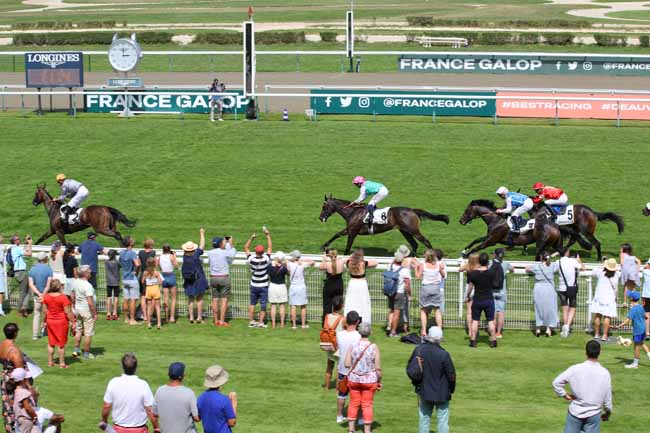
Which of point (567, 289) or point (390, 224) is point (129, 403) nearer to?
point (567, 289)

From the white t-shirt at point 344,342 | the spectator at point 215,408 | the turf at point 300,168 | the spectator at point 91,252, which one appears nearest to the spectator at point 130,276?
the spectator at point 91,252

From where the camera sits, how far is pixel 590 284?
621 inches

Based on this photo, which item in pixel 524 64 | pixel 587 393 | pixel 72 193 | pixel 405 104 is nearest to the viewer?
pixel 587 393

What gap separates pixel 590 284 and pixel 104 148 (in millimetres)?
17519

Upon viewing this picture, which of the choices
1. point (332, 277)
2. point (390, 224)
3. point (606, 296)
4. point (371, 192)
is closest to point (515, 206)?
point (390, 224)

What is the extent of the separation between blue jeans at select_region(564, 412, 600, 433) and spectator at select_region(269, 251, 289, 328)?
22.0 feet

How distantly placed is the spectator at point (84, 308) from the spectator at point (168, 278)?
2.04m

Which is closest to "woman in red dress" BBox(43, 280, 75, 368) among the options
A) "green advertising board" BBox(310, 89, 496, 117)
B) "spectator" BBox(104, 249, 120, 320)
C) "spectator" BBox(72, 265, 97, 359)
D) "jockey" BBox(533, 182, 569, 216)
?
"spectator" BBox(72, 265, 97, 359)

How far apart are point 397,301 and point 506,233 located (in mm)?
5561

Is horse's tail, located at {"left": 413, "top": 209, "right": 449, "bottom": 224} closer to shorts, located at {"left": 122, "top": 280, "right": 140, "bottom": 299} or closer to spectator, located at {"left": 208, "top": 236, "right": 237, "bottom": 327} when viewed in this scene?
spectator, located at {"left": 208, "top": 236, "right": 237, "bottom": 327}

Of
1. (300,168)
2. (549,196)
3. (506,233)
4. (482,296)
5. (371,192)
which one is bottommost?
(482,296)

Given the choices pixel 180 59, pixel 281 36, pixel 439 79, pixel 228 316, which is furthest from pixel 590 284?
pixel 281 36

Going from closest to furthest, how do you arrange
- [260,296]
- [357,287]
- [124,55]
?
1. [357,287]
2. [260,296]
3. [124,55]

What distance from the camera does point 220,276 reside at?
1606 cm
